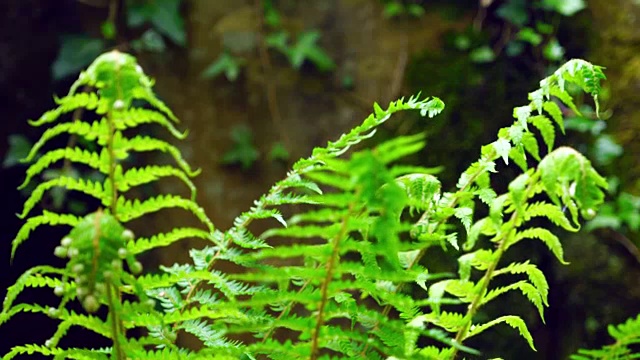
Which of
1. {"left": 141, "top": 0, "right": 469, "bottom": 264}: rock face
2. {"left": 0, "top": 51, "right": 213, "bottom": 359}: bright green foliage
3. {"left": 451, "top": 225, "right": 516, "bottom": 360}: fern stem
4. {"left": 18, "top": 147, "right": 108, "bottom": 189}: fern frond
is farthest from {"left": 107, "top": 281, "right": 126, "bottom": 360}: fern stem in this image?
{"left": 141, "top": 0, "right": 469, "bottom": 264}: rock face

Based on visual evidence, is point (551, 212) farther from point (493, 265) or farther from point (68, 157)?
point (68, 157)

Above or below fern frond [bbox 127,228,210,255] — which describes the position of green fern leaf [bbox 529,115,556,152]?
above

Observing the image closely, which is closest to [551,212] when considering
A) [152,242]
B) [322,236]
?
[322,236]

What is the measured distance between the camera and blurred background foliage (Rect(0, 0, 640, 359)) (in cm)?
198

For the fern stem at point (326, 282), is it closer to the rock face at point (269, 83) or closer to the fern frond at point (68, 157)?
the fern frond at point (68, 157)

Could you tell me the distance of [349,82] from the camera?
2.50 metres

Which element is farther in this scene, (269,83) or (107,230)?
(269,83)

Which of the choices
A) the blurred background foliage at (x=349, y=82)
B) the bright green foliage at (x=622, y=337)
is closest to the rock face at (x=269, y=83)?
the blurred background foliage at (x=349, y=82)

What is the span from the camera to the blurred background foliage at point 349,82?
198 centimetres

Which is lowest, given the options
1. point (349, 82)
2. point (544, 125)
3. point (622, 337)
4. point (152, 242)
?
point (622, 337)

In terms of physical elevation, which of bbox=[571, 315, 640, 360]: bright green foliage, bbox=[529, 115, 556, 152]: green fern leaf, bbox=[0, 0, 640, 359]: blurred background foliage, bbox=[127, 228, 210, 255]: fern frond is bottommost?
bbox=[571, 315, 640, 360]: bright green foliage

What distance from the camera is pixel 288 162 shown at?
251cm

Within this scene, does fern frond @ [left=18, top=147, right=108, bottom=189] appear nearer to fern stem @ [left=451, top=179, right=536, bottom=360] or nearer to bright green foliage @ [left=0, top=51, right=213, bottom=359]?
bright green foliage @ [left=0, top=51, right=213, bottom=359]

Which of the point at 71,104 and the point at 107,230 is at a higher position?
the point at 71,104
